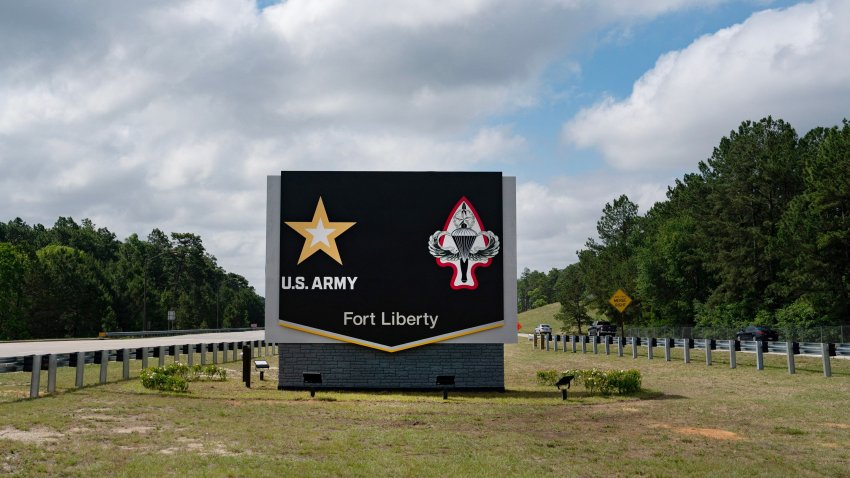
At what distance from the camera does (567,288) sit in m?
102

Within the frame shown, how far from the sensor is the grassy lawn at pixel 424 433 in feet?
36.8

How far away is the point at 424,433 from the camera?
47.2 ft

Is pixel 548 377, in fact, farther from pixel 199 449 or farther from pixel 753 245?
pixel 753 245

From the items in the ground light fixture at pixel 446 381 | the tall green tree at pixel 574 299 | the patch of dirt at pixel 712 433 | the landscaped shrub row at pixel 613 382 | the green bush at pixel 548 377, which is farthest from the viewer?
the tall green tree at pixel 574 299

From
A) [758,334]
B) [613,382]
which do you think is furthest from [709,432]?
[758,334]

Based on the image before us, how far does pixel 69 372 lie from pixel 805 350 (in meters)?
29.8

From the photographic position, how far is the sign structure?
23.8 m

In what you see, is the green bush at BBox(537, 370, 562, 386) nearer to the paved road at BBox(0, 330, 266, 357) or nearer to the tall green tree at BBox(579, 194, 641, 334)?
the paved road at BBox(0, 330, 266, 357)

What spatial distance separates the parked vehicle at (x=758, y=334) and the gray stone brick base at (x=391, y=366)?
34.1m

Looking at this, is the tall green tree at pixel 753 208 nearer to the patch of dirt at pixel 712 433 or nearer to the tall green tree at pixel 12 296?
the patch of dirt at pixel 712 433

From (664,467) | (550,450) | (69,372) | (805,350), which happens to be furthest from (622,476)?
(805,350)

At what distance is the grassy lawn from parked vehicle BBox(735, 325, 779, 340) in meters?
30.5

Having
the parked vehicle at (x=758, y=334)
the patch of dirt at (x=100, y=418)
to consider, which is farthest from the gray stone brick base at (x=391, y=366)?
the parked vehicle at (x=758, y=334)

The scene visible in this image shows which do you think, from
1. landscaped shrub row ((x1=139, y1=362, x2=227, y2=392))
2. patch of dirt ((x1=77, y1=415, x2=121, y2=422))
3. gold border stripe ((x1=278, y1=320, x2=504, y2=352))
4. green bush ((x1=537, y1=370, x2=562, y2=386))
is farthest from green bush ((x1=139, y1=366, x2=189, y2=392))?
green bush ((x1=537, y1=370, x2=562, y2=386))
